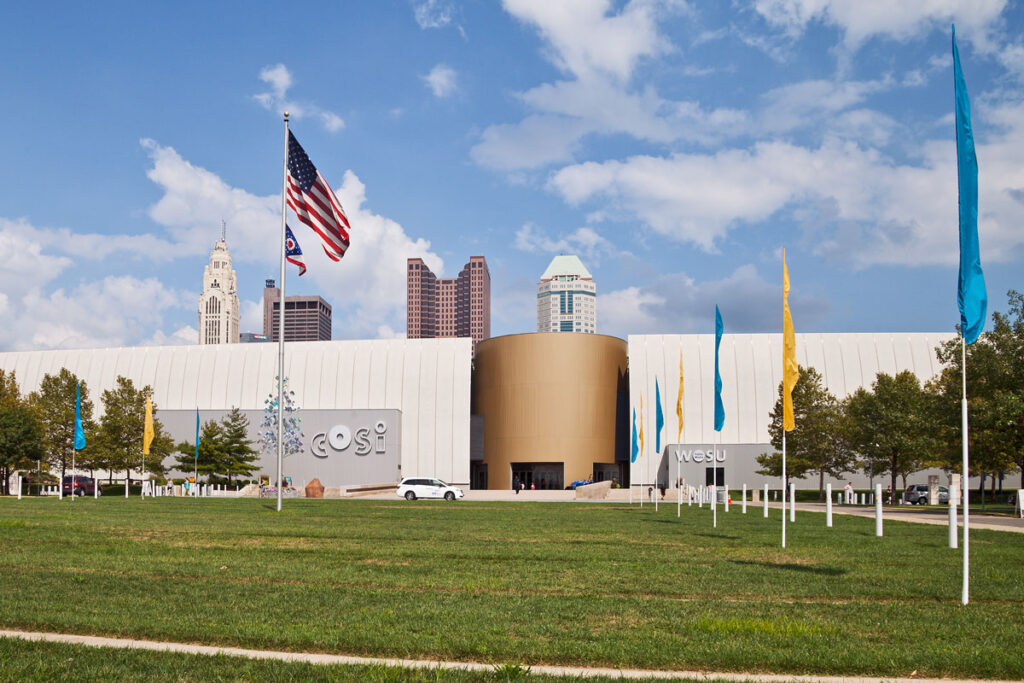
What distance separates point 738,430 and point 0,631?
271ft

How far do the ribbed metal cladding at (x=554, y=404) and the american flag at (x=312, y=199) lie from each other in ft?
198

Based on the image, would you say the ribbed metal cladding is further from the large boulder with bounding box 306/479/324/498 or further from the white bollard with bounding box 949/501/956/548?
the white bollard with bounding box 949/501/956/548

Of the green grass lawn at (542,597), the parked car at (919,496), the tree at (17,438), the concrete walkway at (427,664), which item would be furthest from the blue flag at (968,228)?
the tree at (17,438)

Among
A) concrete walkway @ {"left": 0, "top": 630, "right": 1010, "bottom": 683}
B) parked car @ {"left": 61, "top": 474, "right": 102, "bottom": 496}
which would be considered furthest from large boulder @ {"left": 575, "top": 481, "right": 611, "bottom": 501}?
concrete walkway @ {"left": 0, "top": 630, "right": 1010, "bottom": 683}

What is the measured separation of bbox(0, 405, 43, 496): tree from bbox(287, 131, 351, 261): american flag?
41518 millimetres

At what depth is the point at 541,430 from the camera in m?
91.2

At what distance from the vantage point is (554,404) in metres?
91.2

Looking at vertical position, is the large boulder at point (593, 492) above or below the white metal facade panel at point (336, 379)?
below

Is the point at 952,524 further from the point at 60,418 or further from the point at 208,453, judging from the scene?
the point at 60,418

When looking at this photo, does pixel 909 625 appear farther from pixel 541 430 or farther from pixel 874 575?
pixel 541 430

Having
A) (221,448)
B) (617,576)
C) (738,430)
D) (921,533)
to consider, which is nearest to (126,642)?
(617,576)

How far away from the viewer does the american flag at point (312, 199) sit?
31812 mm

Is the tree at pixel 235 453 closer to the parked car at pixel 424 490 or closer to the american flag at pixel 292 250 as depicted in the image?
the parked car at pixel 424 490

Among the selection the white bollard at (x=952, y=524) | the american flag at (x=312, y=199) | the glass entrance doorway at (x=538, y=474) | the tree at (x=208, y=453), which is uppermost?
the american flag at (x=312, y=199)
